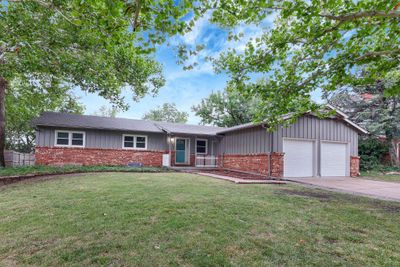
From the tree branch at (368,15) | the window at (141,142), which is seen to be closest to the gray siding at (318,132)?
the tree branch at (368,15)

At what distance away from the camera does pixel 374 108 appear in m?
16.9

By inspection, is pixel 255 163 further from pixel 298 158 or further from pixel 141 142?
pixel 141 142

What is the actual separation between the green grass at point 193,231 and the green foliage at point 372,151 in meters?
13.6

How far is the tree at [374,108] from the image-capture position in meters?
15.8

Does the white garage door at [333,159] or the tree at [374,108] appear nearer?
the white garage door at [333,159]

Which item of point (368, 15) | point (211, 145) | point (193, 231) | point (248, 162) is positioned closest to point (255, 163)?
point (248, 162)

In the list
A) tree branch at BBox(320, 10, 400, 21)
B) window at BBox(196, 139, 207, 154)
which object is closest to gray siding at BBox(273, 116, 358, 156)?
tree branch at BBox(320, 10, 400, 21)

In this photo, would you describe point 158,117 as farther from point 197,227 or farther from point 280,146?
point 197,227

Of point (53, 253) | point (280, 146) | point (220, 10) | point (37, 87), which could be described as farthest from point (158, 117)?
point (53, 253)

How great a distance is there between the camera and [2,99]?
37.2 feet

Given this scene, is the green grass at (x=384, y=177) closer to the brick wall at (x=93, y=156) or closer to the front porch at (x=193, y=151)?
the front porch at (x=193, y=151)

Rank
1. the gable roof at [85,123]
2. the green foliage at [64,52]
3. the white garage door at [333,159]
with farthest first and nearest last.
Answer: the gable roof at [85,123] < the white garage door at [333,159] < the green foliage at [64,52]

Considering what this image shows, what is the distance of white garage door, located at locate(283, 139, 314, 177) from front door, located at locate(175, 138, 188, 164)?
25.5 ft

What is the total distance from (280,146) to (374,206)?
5.95 m
